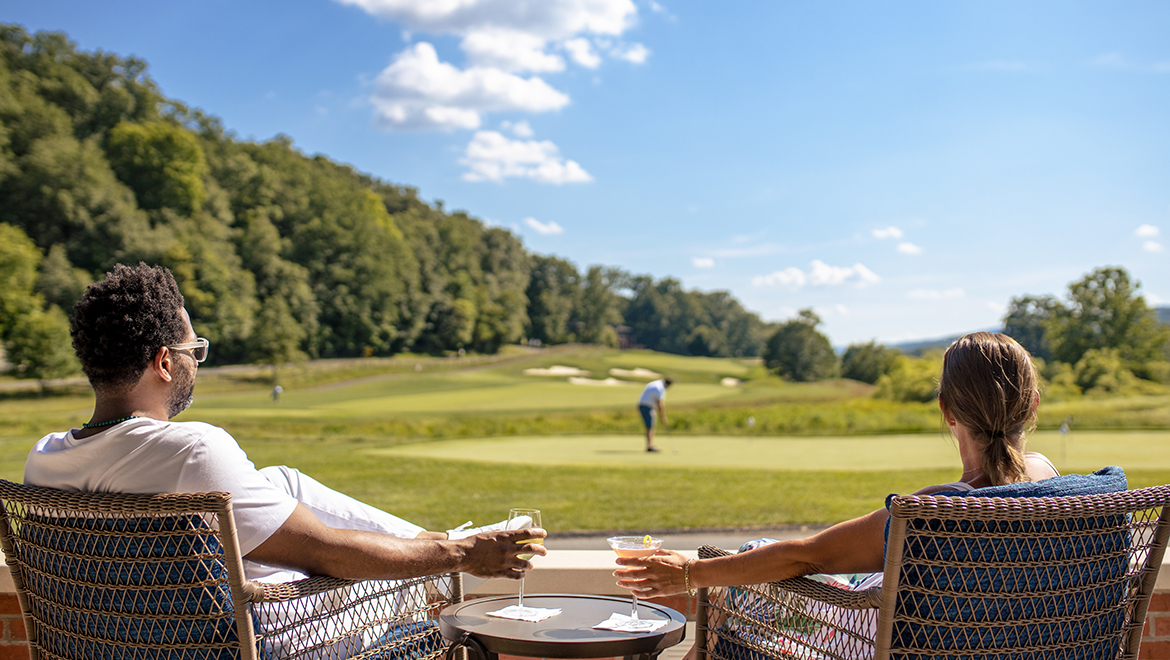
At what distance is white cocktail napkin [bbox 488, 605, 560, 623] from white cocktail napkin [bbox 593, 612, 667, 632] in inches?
5.4

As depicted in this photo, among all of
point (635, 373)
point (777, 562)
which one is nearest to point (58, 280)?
point (635, 373)

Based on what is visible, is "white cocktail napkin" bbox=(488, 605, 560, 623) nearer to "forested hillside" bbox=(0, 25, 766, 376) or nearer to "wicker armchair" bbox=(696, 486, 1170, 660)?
"wicker armchair" bbox=(696, 486, 1170, 660)

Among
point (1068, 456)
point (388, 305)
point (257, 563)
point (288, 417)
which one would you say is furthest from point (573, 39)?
point (257, 563)

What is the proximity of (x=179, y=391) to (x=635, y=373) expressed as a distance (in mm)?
42221

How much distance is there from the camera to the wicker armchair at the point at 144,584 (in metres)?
1.41

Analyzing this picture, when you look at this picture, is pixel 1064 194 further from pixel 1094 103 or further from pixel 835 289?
pixel 835 289

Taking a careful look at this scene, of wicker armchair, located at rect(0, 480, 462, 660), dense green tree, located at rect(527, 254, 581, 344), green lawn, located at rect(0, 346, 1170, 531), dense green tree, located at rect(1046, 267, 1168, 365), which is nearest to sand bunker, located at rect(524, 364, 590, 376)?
green lawn, located at rect(0, 346, 1170, 531)

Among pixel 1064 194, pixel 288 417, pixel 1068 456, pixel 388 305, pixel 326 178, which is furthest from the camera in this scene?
pixel 1064 194

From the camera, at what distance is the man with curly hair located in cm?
151

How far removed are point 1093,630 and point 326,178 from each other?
2135 inches

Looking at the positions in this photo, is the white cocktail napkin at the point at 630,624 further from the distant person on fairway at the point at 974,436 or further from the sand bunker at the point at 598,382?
the sand bunker at the point at 598,382

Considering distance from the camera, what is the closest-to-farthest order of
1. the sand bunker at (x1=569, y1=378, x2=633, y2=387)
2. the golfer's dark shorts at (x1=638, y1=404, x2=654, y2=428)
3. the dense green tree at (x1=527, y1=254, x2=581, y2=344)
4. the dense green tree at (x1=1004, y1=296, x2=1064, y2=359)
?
1. the golfer's dark shorts at (x1=638, y1=404, x2=654, y2=428)
2. the dense green tree at (x1=1004, y1=296, x2=1064, y2=359)
3. the sand bunker at (x1=569, y1=378, x2=633, y2=387)
4. the dense green tree at (x1=527, y1=254, x2=581, y2=344)

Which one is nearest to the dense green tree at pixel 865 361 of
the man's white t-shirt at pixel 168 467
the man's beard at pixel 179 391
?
the man's beard at pixel 179 391

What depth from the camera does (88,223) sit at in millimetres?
37688
